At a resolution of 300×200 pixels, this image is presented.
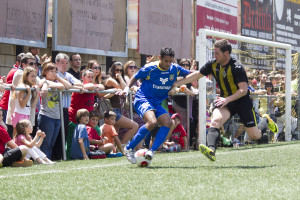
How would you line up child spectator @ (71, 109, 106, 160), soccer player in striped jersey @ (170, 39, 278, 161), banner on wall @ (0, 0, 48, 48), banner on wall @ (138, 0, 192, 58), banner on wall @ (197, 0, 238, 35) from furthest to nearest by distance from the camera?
1. banner on wall @ (197, 0, 238, 35)
2. banner on wall @ (138, 0, 192, 58)
3. banner on wall @ (0, 0, 48, 48)
4. child spectator @ (71, 109, 106, 160)
5. soccer player in striped jersey @ (170, 39, 278, 161)

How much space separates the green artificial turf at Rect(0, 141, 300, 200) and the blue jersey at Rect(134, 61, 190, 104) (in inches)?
39.3

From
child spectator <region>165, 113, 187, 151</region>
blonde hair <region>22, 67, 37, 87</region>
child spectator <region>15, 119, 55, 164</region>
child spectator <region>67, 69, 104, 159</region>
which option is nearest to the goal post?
child spectator <region>165, 113, 187, 151</region>

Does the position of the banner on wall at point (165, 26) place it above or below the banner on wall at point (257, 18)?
below

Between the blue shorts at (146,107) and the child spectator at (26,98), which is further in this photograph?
the child spectator at (26,98)

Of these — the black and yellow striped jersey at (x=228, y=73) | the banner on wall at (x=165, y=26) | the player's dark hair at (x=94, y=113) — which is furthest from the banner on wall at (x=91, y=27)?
the black and yellow striped jersey at (x=228, y=73)

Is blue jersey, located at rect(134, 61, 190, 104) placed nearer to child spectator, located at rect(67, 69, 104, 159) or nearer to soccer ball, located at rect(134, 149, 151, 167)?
soccer ball, located at rect(134, 149, 151, 167)

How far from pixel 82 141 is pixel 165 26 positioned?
786cm

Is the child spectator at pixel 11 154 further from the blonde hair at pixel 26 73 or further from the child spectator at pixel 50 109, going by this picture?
the child spectator at pixel 50 109

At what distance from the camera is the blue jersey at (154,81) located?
930cm

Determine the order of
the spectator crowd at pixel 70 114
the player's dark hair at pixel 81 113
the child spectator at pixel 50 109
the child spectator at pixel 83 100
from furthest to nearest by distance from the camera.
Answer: the child spectator at pixel 83 100 → the player's dark hair at pixel 81 113 → the child spectator at pixel 50 109 → the spectator crowd at pixel 70 114

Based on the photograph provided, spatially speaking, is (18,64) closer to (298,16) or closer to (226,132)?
(226,132)

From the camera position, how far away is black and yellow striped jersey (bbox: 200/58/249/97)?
8.95 m

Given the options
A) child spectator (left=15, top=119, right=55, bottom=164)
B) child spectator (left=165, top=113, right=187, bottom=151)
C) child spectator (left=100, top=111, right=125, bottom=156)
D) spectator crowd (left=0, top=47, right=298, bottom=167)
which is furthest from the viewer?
child spectator (left=165, top=113, right=187, bottom=151)

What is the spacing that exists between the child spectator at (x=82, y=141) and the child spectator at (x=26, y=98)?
37.2 inches
